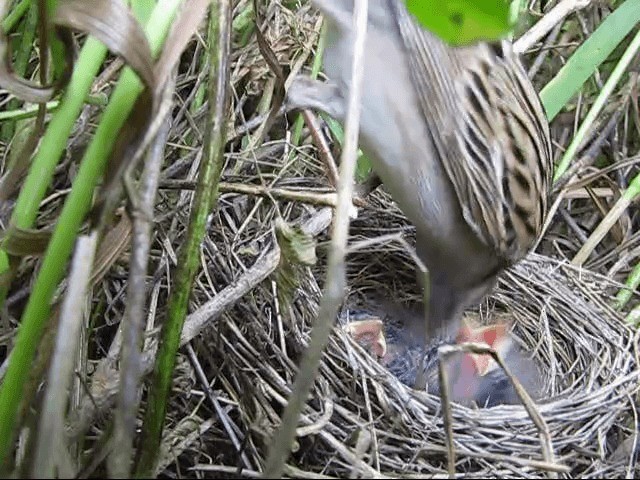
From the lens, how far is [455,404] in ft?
4.89

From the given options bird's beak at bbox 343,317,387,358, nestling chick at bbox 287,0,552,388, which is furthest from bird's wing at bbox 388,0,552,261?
bird's beak at bbox 343,317,387,358

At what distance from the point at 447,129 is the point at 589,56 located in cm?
60

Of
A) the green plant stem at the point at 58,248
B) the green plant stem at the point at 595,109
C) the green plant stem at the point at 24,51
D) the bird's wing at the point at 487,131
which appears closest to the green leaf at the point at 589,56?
the green plant stem at the point at 595,109

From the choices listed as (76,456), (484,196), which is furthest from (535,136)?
(76,456)

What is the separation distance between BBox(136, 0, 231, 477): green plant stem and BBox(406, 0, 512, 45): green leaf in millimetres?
365

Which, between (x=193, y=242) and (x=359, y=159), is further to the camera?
(x=359, y=159)

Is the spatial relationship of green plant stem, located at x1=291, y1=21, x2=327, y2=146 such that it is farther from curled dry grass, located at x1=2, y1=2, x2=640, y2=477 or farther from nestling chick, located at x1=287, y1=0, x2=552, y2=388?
nestling chick, located at x1=287, y1=0, x2=552, y2=388

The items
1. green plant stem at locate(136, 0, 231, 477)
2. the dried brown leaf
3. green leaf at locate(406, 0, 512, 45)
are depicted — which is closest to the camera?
green leaf at locate(406, 0, 512, 45)

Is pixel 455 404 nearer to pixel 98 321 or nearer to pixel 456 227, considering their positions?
pixel 456 227

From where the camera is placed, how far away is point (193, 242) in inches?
39.1

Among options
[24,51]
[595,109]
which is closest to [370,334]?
[595,109]

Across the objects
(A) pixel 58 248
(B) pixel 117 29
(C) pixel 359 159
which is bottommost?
(C) pixel 359 159

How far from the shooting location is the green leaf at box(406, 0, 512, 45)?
0.64m

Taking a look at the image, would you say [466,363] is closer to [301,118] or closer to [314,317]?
[314,317]
